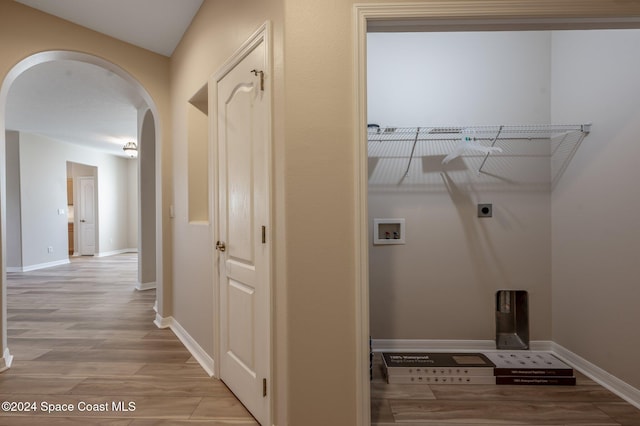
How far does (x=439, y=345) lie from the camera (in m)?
2.57

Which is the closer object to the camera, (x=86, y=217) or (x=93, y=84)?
(x=93, y=84)

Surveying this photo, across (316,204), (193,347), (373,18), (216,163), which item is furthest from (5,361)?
(373,18)

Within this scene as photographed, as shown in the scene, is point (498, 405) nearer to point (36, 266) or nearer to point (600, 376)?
point (600, 376)

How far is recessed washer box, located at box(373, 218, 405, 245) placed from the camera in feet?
8.52

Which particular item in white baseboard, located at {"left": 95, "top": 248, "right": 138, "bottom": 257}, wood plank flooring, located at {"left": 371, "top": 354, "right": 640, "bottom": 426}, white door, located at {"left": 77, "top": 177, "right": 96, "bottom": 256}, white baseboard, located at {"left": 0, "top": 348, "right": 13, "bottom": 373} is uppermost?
white door, located at {"left": 77, "top": 177, "right": 96, "bottom": 256}

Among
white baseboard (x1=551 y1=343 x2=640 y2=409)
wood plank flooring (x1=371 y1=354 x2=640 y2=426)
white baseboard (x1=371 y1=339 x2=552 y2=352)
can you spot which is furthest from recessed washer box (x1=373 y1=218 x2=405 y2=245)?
white baseboard (x1=551 y1=343 x2=640 y2=409)

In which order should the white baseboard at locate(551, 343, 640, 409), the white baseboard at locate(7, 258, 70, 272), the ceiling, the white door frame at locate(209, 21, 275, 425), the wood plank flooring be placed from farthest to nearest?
the white baseboard at locate(7, 258, 70, 272)
the ceiling
the white baseboard at locate(551, 343, 640, 409)
the wood plank flooring
the white door frame at locate(209, 21, 275, 425)

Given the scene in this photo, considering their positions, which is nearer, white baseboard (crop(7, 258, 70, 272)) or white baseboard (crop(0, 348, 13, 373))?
white baseboard (crop(0, 348, 13, 373))

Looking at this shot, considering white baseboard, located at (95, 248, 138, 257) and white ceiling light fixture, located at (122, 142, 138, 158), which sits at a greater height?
white ceiling light fixture, located at (122, 142, 138, 158)

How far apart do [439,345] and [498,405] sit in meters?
0.65

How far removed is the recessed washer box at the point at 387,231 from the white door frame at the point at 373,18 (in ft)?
3.59

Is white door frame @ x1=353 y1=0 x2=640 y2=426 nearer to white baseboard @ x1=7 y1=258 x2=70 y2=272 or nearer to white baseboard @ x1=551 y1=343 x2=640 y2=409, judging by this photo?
white baseboard @ x1=551 y1=343 x2=640 y2=409

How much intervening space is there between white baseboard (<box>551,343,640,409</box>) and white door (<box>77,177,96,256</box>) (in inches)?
393

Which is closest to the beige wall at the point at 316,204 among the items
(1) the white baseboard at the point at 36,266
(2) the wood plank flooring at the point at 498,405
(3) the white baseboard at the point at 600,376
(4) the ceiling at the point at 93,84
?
(2) the wood plank flooring at the point at 498,405
